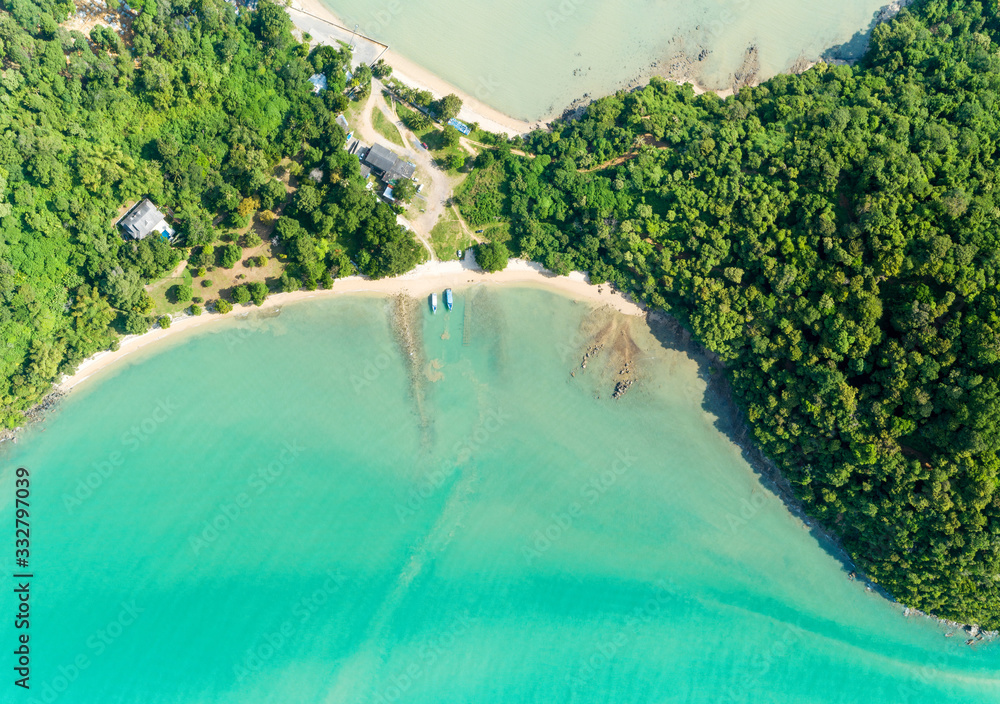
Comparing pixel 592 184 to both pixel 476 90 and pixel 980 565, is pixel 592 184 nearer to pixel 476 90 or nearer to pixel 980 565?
pixel 476 90

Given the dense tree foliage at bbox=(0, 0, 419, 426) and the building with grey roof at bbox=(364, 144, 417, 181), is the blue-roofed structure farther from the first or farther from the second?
the dense tree foliage at bbox=(0, 0, 419, 426)

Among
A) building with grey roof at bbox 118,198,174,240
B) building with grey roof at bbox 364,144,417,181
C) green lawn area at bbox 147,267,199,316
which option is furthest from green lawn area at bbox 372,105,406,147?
green lawn area at bbox 147,267,199,316

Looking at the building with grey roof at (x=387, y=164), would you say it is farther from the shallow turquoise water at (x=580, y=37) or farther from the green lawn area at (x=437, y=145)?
the shallow turquoise water at (x=580, y=37)

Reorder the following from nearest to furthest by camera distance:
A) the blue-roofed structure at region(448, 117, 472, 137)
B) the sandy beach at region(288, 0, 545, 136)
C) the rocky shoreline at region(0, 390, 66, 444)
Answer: the rocky shoreline at region(0, 390, 66, 444), the blue-roofed structure at region(448, 117, 472, 137), the sandy beach at region(288, 0, 545, 136)

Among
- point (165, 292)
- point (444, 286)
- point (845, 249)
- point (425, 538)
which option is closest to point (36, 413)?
point (165, 292)

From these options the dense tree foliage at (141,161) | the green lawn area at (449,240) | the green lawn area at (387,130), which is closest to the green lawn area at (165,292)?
the dense tree foliage at (141,161)

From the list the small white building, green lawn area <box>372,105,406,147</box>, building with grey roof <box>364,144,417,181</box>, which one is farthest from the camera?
green lawn area <box>372,105,406,147</box>
